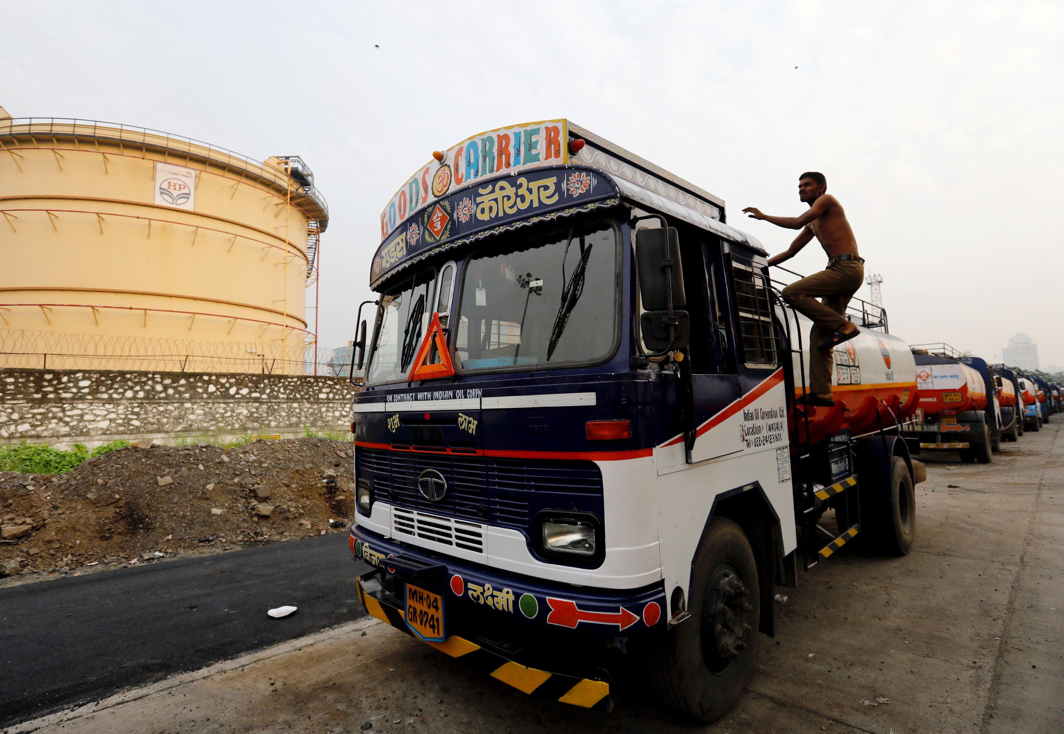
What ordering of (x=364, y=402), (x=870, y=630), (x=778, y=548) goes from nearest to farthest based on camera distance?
1. (x=778, y=548)
2. (x=364, y=402)
3. (x=870, y=630)

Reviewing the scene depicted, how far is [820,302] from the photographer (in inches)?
184

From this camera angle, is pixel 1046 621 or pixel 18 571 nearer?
pixel 1046 621

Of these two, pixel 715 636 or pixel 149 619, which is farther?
pixel 149 619

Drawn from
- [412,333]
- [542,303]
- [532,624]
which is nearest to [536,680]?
[532,624]

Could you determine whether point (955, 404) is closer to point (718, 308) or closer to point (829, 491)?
point (829, 491)

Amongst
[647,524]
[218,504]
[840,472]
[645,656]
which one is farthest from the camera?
[218,504]

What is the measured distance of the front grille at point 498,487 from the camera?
259 cm

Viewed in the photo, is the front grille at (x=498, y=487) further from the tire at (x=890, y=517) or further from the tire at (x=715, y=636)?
the tire at (x=890, y=517)

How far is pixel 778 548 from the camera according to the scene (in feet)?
12.1

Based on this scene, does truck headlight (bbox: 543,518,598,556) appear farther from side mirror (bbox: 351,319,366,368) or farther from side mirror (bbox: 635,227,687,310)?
side mirror (bbox: 351,319,366,368)

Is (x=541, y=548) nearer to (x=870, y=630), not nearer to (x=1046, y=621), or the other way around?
(x=870, y=630)

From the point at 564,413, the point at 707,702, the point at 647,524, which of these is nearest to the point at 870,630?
the point at 707,702

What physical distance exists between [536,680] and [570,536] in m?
0.67

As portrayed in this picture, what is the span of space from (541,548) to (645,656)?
2.56ft
